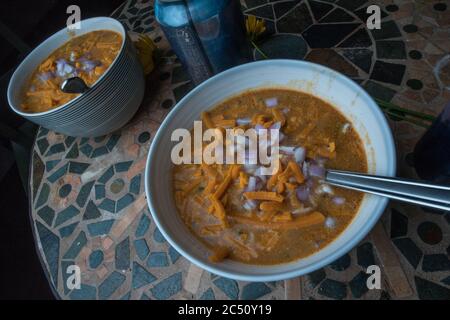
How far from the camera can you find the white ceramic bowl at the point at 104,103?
1.10 metres

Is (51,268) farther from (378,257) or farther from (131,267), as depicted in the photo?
(378,257)

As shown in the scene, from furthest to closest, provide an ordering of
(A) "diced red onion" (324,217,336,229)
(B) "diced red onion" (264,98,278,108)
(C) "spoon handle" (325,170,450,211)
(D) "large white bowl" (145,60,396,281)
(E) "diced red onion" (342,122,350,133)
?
(B) "diced red onion" (264,98,278,108) → (E) "diced red onion" (342,122,350,133) → (A) "diced red onion" (324,217,336,229) → (D) "large white bowl" (145,60,396,281) → (C) "spoon handle" (325,170,450,211)

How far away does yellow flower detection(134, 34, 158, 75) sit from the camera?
54.2 inches

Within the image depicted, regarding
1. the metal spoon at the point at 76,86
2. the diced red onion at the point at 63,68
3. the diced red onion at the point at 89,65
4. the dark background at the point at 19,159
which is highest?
the metal spoon at the point at 76,86

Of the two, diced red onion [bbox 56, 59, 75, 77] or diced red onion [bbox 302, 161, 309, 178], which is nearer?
diced red onion [bbox 302, 161, 309, 178]

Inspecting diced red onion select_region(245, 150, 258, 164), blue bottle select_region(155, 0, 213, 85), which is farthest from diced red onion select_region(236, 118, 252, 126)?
blue bottle select_region(155, 0, 213, 85)

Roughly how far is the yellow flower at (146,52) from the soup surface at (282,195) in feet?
1.86

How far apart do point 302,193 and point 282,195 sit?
0.05m

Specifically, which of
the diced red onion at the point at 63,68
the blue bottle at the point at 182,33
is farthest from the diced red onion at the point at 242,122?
the diced red onion at the point at 63,68

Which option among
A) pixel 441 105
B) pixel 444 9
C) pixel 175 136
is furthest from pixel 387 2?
pixel 175 136

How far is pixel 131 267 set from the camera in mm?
977

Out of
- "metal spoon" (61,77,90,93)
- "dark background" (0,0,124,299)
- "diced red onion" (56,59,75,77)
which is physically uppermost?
"metal spoon" (61,77,90,93)

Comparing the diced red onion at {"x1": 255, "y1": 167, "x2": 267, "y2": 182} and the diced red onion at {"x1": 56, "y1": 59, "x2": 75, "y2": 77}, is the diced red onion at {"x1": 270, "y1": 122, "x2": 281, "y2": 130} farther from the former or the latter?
the diced red onion at {"x1": 56, "y1": 59, "x2": 75, "y2": 77}

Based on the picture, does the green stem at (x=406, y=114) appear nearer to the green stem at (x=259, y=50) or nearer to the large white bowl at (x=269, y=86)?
the large white bowl at (x=269, y=86)
